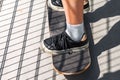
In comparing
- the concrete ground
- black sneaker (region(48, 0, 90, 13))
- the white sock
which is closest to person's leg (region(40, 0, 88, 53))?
the white sock

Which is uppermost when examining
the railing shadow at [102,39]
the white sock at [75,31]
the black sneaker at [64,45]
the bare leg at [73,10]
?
the bare leg at [73,10]

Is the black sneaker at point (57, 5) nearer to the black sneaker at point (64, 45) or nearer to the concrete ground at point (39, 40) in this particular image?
the concrete ground at point (39, 40)

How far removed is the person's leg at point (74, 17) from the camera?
1897 millimetres

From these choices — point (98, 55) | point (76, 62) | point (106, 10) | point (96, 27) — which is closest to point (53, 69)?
point (76, 62)

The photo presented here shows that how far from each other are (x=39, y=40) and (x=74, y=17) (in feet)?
1.55

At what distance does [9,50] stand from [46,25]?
0.37 meters

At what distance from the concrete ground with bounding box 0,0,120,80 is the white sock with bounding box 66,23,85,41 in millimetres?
198

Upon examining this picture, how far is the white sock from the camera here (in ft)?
6.68

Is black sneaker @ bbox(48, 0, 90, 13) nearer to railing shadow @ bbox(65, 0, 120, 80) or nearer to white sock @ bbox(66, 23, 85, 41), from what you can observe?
railing shadow @ bbox(65, 0, 120, 80)

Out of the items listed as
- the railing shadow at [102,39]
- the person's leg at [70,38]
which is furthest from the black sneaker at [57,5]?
the person's leg at [70,38]

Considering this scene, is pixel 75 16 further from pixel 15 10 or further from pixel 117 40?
pixel 15 10

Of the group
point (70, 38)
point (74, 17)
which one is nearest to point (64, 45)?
point (70, 38)

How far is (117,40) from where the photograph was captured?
2248 mm

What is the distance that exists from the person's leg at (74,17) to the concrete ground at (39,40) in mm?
223
